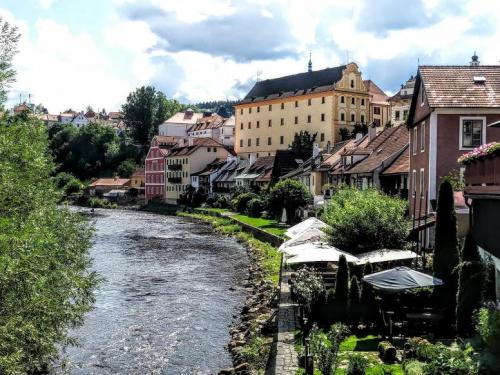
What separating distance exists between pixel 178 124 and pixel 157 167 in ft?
114

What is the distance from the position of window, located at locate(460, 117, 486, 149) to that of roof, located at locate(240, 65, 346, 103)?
65572mm

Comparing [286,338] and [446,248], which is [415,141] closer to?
[446,248]

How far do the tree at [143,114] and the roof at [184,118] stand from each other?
14.8ft

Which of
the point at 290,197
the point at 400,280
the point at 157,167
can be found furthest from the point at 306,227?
the point at 157,167

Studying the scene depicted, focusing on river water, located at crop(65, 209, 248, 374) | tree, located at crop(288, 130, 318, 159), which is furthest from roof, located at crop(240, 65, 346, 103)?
river water, located at crop(65, 209, 248, 374)

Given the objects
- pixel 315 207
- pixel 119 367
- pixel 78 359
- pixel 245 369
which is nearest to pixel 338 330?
pixel 245 369

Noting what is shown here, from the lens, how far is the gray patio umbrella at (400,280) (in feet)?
52.5

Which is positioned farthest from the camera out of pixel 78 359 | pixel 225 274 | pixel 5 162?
pixel 225 274

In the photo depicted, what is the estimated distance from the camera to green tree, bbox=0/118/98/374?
36.7ft

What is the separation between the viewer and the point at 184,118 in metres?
146

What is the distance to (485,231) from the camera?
16.0 metres

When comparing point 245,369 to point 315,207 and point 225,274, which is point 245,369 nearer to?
point 225,274

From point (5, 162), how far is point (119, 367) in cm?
847

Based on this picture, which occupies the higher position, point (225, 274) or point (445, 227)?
point (445, 227)
